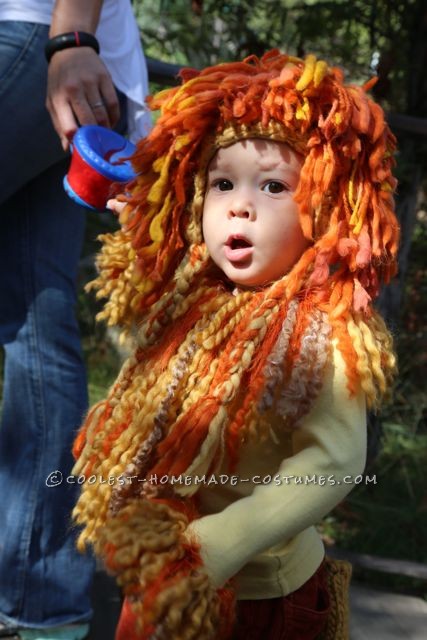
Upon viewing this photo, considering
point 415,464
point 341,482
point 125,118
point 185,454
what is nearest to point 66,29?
point 125,118

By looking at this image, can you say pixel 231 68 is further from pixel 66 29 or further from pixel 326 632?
pixel 326 632

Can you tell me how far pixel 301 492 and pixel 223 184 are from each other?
1.91ft

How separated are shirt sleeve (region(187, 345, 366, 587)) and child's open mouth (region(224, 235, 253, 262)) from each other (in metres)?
0.25

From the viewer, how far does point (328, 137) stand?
1.49 metres

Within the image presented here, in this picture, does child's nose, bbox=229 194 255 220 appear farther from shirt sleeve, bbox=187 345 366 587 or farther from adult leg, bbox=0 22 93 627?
adult leg, bbox=0 22 93 627

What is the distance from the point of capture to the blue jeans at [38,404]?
6.89 feet

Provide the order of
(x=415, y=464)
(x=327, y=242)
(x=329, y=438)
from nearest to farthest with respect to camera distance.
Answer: (x=329, y=438) < (x=327, y=242) < (x=415, y=464)

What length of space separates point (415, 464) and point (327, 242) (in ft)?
7.52

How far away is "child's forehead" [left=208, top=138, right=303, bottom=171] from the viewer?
1527 millimetres

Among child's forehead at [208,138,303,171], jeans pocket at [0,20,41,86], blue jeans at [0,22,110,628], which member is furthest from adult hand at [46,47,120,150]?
child's forehead at [208,138,303,171]

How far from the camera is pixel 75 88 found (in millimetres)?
1772

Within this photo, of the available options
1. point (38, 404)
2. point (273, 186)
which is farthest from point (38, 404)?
point (273, 186)

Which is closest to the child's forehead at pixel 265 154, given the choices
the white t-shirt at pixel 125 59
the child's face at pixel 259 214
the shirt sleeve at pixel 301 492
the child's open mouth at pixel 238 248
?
the child's face at pixel 259 214

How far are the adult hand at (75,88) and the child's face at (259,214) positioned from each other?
38 centimetres
